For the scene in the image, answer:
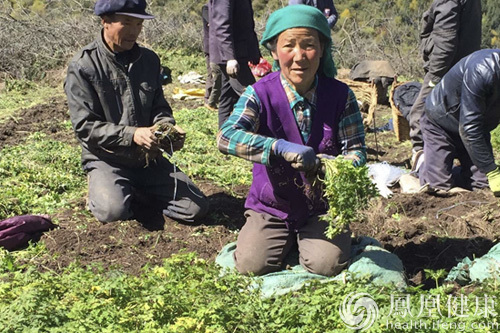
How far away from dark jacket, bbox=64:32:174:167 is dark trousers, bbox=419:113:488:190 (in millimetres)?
2470

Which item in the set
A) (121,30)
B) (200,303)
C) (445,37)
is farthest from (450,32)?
(200,303)

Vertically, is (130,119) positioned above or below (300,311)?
above

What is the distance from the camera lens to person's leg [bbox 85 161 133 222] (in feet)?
15.2

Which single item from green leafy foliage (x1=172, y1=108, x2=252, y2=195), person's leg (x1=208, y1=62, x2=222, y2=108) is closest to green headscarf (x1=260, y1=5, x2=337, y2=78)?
green leafy foliage (x1=172, y1=108, x2=252, y2=195)

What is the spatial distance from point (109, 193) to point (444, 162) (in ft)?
9.93

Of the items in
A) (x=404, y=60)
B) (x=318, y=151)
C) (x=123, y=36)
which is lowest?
(x=404, y=60)

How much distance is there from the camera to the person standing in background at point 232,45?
636cm

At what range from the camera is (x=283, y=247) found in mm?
3812

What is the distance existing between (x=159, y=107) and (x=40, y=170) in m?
1.69

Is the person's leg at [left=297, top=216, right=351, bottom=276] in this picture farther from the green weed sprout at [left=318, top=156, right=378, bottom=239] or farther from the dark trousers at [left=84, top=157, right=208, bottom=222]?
the dark trousers at [left=84, top=157, right=208, bottom=222]

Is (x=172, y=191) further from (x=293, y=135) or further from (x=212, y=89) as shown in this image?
(x=212, y=89)

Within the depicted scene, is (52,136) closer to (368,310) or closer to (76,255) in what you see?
(76,255)

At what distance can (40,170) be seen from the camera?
5922 millimetres

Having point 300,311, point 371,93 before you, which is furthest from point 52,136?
point 300,311
